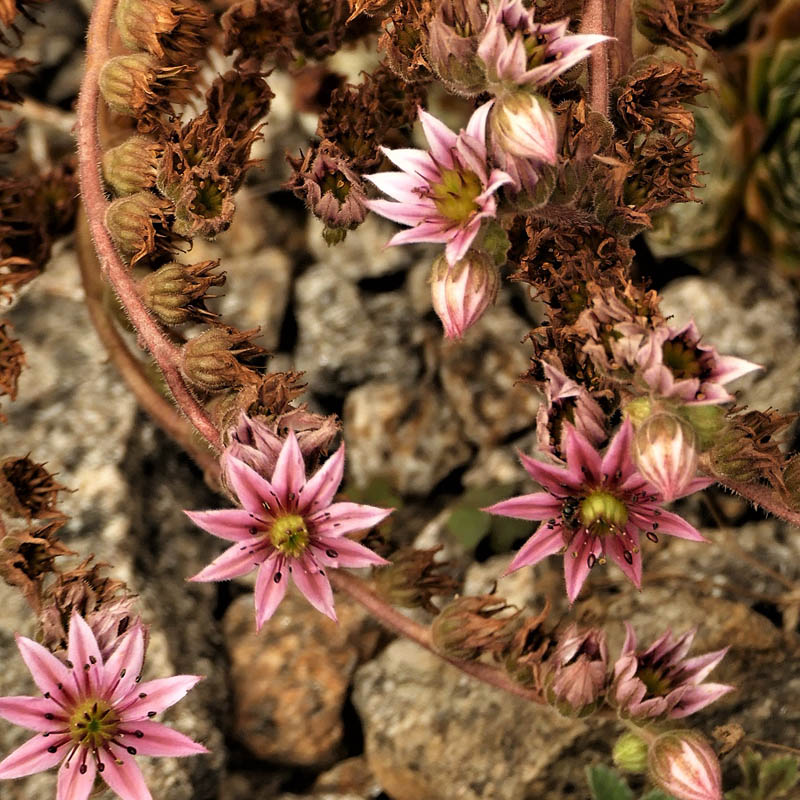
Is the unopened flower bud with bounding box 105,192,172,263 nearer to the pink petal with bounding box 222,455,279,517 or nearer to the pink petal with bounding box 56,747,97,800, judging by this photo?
the pink petal with bounding box 222,455,279,517

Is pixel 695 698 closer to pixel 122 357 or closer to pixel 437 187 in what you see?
pixel 437 187

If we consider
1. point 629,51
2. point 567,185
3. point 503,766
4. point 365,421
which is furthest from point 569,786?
point 629,51

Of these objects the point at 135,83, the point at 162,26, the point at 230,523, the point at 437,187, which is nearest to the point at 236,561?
the point at 230,523

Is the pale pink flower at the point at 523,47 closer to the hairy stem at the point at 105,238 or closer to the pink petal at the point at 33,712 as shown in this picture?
the hairy stem at the point at 105,238

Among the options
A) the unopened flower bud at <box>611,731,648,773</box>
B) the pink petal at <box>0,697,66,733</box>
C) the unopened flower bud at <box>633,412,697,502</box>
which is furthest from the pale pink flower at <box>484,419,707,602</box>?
the pink petal at <box>0,697,66,733</box>

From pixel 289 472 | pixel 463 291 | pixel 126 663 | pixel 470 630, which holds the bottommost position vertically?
pixel 470 630
